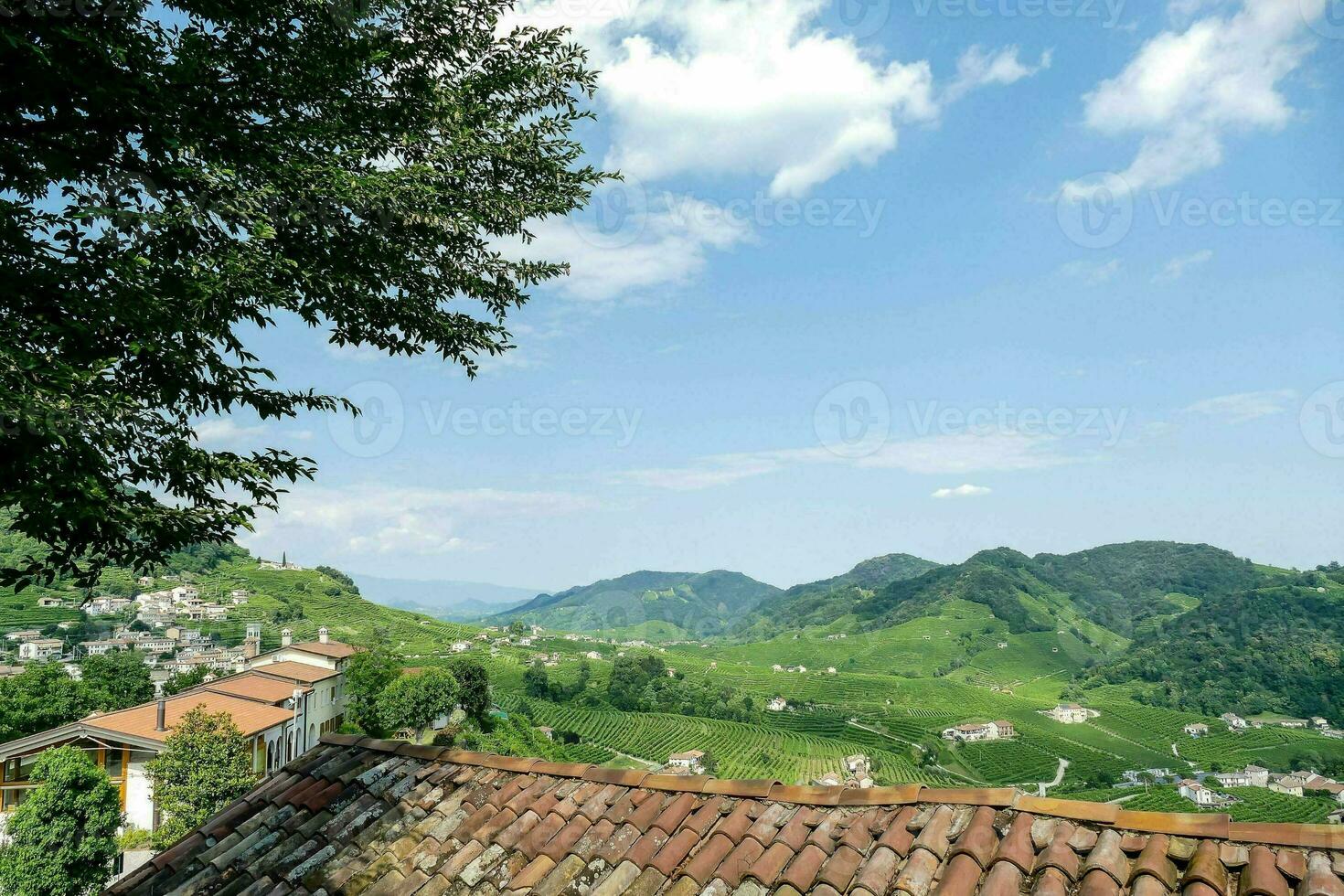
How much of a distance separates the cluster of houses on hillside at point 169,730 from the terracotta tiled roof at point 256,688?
0.05m

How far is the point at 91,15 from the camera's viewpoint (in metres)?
4.43

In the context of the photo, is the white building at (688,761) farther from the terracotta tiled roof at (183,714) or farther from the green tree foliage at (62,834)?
the green tree foliage at (62,834)

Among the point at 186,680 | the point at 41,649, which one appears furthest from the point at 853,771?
the point at 41,649

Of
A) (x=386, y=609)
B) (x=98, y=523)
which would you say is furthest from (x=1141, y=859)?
(x=386, y=609)

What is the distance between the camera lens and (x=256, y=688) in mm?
43844

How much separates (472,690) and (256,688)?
26897mm

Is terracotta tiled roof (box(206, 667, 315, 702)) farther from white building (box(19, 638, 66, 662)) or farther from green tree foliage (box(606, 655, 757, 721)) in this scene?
green tree foliage (box(606, 655, 757, 721))

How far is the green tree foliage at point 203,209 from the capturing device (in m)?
4.18

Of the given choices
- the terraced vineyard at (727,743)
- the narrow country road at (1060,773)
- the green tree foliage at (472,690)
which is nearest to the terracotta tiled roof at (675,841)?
the green tree foliage at (472,690)

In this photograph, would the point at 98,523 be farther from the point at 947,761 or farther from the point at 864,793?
the point at 947,761

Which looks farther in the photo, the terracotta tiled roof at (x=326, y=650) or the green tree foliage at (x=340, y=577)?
the green tree foliage at (x=340, y=577)

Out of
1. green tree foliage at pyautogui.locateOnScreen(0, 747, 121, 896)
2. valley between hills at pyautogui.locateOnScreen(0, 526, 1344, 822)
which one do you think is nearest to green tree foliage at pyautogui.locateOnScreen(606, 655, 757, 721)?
valley between hills at pyautogui.locateOnScreen(0, 526, 1344, 822)

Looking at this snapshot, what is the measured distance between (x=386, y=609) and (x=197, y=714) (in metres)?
146

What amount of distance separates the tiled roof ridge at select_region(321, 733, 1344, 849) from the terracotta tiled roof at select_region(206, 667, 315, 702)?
43931 mm
